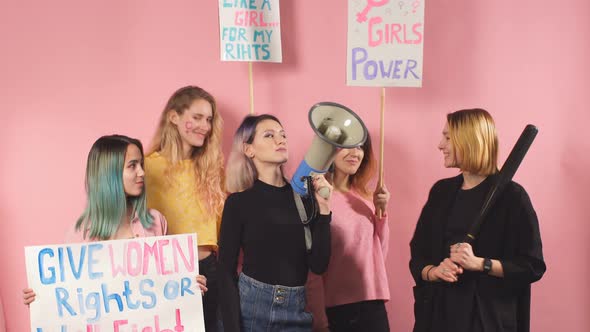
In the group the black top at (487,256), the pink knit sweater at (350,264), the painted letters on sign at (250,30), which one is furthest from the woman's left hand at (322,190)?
the painted letters on sign at (250,30)

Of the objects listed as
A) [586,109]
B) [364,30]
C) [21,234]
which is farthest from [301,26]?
[21,234]

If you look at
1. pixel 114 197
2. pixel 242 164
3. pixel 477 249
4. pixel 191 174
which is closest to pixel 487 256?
pixel 477 249

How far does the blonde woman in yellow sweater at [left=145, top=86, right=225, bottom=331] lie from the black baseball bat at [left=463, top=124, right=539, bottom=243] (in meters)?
1.05

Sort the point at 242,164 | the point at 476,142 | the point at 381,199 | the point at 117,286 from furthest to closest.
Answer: the point at 381,199 → the point at 242,164 → the point at 476,142 → the point at 117,286

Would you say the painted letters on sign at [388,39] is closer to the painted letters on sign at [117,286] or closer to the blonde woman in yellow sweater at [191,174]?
the blonde woman in yellow sweater at [191,174]

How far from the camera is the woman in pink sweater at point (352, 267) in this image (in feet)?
7.83

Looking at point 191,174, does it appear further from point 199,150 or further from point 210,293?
point 210,293

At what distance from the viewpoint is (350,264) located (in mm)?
2396

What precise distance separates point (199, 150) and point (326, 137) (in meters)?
0.68

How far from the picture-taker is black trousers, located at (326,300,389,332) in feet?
7.79

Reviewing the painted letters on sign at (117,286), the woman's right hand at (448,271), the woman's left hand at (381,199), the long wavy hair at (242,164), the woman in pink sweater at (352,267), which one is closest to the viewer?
the painted letters on sign at (117,286)

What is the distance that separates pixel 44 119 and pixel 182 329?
1.28 m

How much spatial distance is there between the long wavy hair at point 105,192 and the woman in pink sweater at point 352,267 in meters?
0.79

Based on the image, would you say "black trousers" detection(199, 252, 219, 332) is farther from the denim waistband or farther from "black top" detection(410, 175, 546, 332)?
"black top" detection(410, 175, 546, 332)
